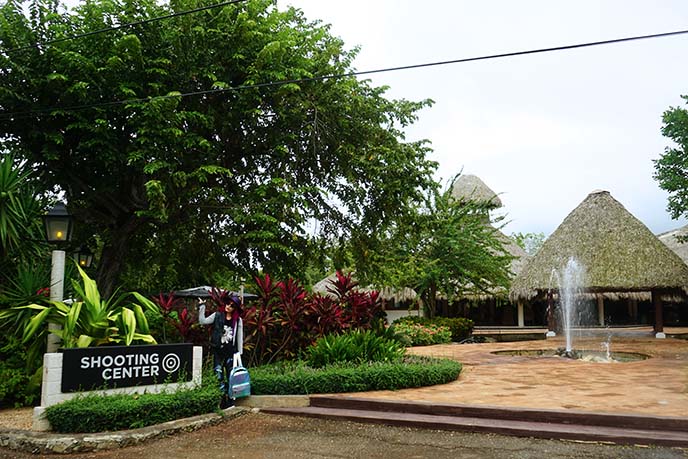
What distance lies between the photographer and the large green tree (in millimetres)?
13273

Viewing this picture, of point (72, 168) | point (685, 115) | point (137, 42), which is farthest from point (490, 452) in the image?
point (685, 115)

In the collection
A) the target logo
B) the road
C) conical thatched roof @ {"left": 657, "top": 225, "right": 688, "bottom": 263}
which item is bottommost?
the road

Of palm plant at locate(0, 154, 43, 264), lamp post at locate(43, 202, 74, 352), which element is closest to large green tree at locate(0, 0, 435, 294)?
palm plant at locate(0, 154, 43, 264)

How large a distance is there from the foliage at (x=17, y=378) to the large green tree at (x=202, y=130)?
417 cm

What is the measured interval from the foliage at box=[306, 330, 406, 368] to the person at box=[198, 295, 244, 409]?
6.49ft

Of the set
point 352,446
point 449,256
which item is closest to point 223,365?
point 352,446

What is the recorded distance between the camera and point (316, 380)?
9.62 m

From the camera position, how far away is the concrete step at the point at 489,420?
6926 millimetres

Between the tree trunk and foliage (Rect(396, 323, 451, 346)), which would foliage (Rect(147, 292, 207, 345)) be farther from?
foliage (Rect(396, 323, 451, 346))

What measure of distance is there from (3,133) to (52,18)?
298 centimetres

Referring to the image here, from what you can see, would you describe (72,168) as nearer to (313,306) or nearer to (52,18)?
(52,18)

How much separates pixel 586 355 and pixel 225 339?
11568 millimetres

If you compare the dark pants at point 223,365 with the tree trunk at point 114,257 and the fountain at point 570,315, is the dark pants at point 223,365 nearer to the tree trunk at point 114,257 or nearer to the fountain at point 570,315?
the tree trunk at point 114,257

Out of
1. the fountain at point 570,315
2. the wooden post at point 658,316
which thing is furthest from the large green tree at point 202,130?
the wooden post at point 658,316
